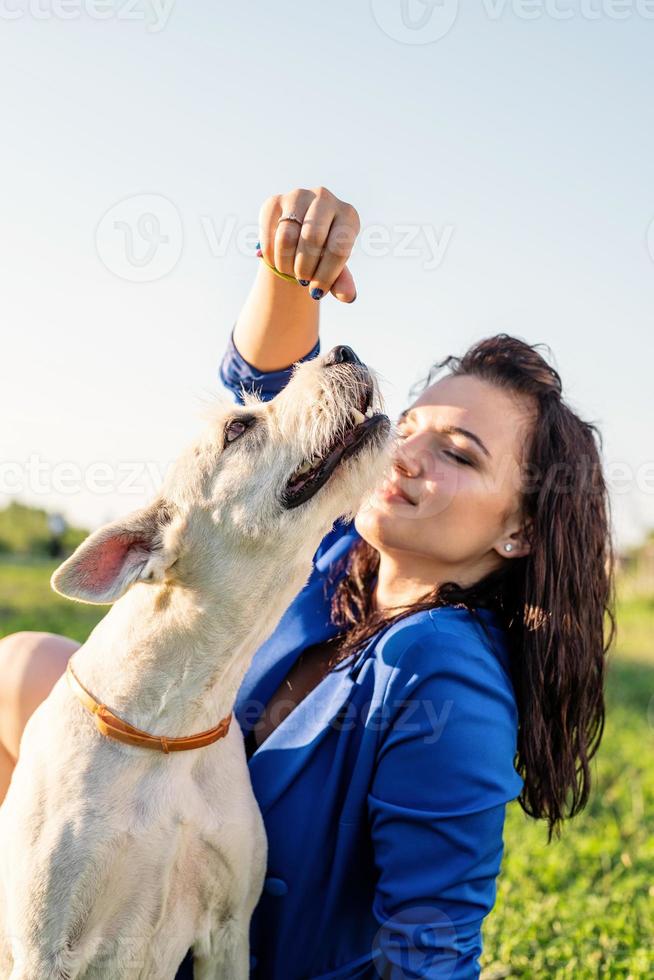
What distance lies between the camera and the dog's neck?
300cm

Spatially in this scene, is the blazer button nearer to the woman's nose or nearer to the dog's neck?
the dog's neck

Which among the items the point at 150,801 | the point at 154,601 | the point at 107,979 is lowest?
the point at 107,979

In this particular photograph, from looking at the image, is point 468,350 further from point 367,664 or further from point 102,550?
point 102,550

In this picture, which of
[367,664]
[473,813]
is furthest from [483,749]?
[367,664]

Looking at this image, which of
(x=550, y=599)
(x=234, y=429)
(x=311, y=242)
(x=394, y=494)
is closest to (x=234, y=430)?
(x=234, y=429)

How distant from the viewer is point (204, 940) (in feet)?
10.5

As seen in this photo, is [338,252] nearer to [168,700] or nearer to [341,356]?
[341,356]

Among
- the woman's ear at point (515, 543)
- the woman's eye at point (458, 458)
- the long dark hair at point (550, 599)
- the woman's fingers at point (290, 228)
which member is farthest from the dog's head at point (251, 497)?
the woman's ear at point (515, 543)

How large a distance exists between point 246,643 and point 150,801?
0.55 m

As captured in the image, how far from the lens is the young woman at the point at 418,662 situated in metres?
3.11

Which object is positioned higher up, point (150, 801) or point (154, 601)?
point (154, 601)

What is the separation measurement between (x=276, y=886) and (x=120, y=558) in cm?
124

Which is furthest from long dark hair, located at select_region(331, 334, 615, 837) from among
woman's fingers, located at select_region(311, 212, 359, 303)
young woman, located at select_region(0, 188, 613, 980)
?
woman's fingers, located at select_region(311, 212, 359, 303)

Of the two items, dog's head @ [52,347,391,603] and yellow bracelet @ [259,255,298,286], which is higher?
yellow bracelet @ [259,255,298,286]
